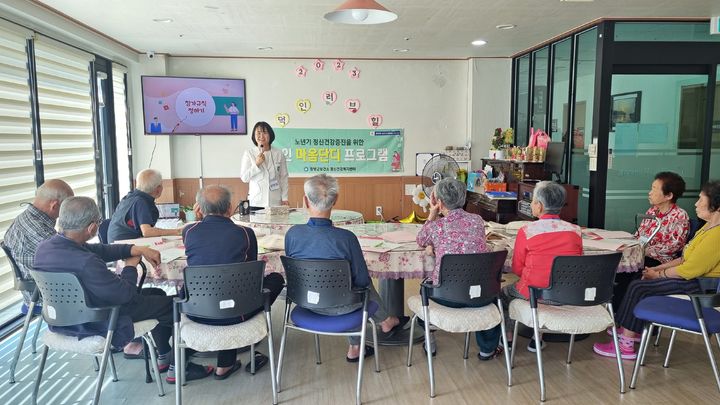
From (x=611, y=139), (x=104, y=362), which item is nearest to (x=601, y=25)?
(x=611, y=139)

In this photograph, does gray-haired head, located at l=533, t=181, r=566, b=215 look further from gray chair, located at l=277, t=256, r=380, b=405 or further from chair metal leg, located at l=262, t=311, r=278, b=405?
chair metal leg, located at l=262, t=311, r=278, b=405

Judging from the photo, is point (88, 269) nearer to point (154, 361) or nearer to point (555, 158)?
point (154, 361)

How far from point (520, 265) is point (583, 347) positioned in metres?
1.02

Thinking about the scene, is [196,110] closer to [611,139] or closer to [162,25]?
[162,25]

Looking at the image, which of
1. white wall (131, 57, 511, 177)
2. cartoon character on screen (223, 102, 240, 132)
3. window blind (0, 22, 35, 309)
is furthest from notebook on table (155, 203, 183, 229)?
window blind (0, 22, 35, 309)

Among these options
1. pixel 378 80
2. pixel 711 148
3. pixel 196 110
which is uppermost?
pixel 378 80

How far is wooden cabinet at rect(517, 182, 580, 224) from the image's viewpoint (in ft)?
17.9

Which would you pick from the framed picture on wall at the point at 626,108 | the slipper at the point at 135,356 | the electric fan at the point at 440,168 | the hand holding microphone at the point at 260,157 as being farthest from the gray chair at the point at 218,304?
the electric fan at the point at 440,168

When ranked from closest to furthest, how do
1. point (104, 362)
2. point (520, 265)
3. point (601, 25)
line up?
point (104, 362), point (520, 265), point (601, 25)

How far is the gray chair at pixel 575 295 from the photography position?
2760mm

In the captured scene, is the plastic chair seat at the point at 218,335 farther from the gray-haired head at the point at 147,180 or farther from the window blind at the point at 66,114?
the window blind at the point at 66,114

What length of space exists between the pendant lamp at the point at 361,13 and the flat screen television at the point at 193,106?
424 cm

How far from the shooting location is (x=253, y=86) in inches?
296

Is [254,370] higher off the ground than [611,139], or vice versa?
[611,139]
